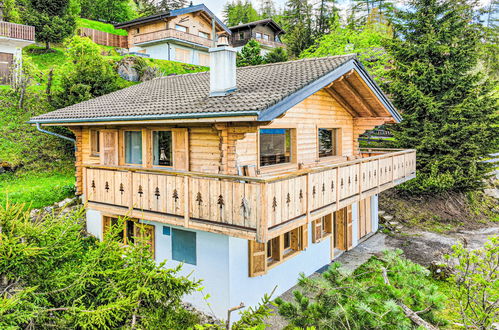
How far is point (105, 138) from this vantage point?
11.5 metres

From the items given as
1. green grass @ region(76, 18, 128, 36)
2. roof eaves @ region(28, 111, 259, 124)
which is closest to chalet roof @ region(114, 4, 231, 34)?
green grass @ region(76, 18, 128, 36)

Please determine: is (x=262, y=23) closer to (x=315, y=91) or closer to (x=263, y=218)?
(x=315, y=91)

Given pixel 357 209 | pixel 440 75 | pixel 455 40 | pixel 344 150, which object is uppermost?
pixel 455 40

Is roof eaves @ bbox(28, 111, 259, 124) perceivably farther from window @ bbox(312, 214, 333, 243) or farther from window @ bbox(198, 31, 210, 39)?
window @ bbox(198, 31, 210, 39)

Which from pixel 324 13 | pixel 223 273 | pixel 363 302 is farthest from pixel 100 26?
pixel 363 302

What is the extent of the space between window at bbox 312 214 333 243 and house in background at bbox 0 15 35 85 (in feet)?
74.5

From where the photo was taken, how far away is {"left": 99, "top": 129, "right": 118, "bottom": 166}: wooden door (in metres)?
11.4

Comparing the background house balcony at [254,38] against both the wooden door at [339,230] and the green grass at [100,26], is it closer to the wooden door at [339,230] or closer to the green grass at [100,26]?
the green grass at [100,26]

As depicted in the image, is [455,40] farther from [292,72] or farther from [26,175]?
[26,175]

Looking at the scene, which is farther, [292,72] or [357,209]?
[357,209]

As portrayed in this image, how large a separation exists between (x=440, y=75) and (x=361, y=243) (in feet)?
33.1

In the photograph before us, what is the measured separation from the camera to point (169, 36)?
34.8 m

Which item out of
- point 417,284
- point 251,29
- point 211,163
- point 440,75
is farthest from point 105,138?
point 251,29

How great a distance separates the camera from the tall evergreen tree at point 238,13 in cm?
6178
